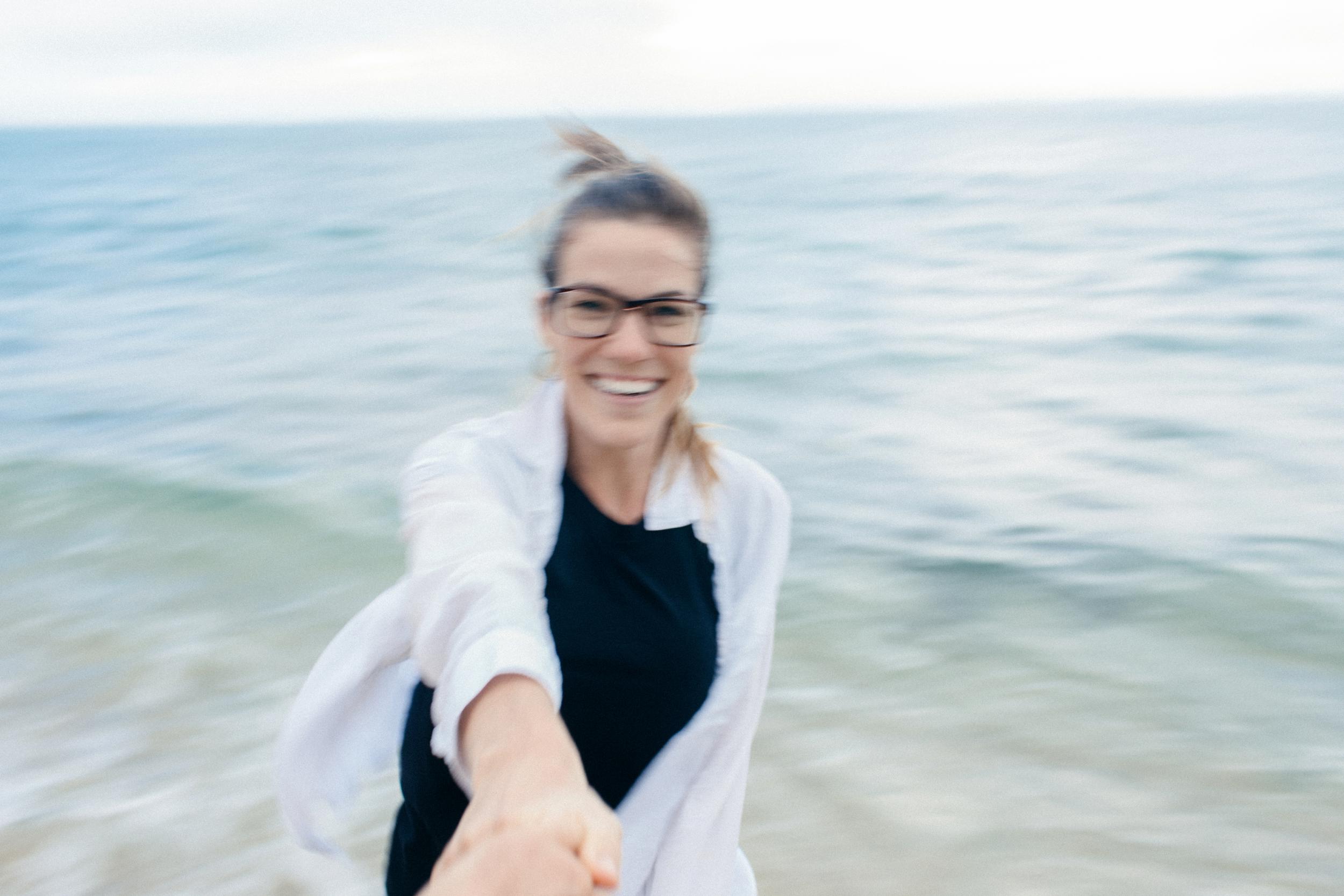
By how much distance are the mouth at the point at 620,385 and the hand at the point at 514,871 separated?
95cm

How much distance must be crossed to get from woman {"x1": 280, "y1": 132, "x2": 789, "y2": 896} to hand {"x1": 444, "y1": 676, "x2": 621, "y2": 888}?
0.53m


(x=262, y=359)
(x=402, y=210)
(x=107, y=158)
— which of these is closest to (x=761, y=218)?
(x=402, y=210)

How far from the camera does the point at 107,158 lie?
54594 mm

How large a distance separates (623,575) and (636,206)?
1.81 ft

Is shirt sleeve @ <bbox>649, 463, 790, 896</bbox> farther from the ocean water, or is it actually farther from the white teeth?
the ocean water

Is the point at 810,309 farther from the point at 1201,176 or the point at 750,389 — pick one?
the point at 1201,176

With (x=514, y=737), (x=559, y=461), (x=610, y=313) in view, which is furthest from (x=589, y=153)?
(x=514, y=737)

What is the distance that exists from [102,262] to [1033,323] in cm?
1510

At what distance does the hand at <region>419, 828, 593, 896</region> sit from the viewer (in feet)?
2.42

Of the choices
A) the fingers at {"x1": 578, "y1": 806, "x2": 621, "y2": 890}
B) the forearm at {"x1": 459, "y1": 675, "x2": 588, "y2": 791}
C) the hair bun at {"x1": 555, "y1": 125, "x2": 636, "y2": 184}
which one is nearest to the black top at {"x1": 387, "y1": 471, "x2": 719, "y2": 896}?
the hair bun at {"x1": 555, "y1": 125, "x2": 636, "y2": 184}

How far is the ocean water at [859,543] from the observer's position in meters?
3.62

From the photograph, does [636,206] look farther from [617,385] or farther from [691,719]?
[691,719]

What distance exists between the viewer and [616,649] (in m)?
1.68

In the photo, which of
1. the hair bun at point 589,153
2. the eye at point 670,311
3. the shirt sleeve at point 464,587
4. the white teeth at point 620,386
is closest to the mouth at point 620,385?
the white teeth at point 620,386
